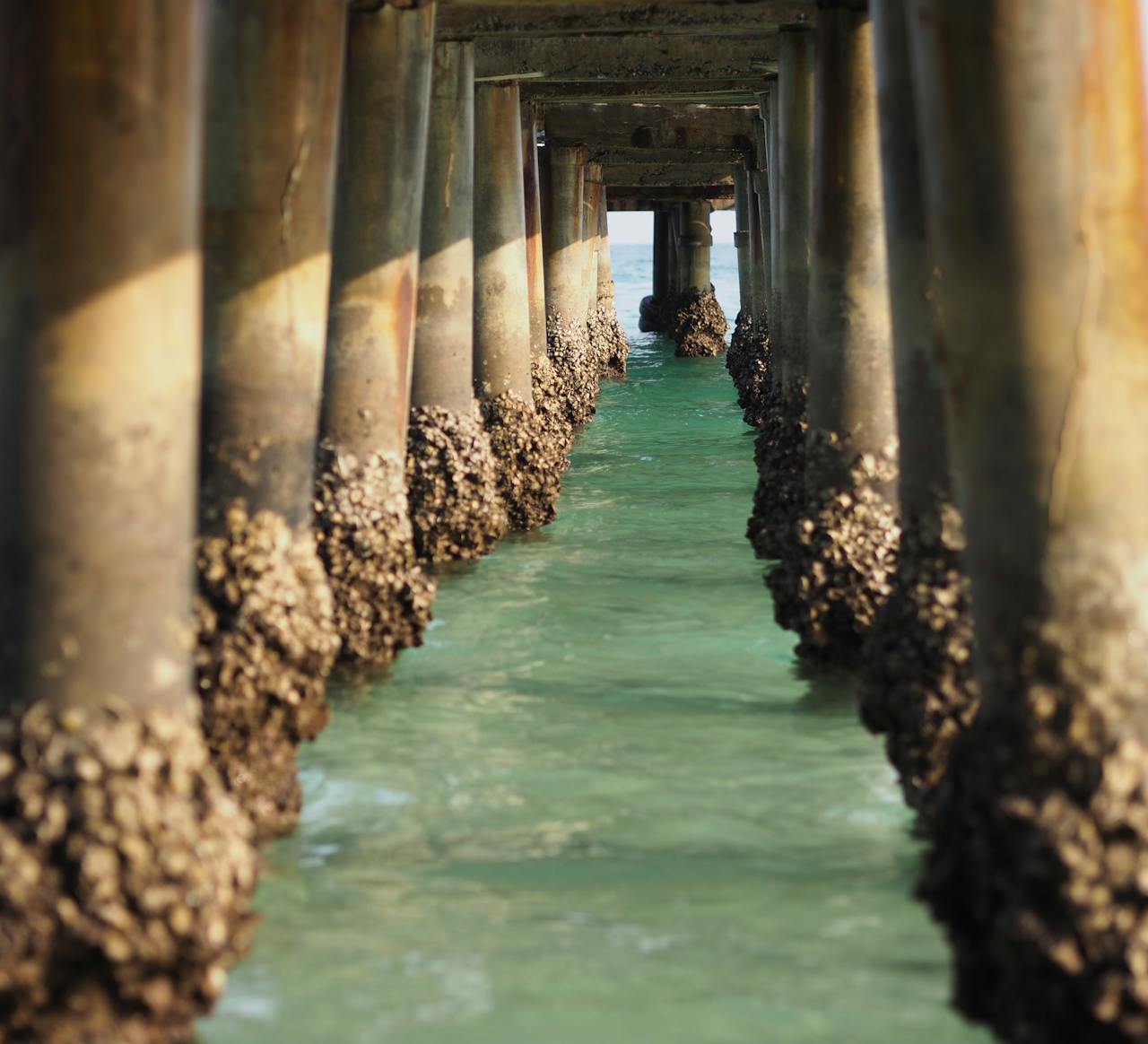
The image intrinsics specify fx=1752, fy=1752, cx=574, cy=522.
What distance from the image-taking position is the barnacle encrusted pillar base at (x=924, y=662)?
6.22 meters

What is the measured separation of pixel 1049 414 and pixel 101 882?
2638 mm

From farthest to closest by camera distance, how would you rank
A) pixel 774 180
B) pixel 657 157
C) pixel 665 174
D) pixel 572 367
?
pixel 665 174 < pixel 657 157 < pixel 572 367 < pixel 774 180

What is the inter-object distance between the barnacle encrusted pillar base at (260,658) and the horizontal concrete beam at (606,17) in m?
A: 6.26

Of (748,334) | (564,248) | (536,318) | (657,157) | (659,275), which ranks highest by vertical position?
(657,157)

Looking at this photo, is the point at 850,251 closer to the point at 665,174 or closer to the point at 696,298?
the point at 665,174

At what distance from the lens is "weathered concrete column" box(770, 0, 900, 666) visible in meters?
8.95

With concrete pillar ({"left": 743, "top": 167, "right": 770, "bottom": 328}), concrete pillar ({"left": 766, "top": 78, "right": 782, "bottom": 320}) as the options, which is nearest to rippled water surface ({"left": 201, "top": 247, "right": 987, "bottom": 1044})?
concrete pillar ({"left": 766, "top": 78, "right": 782, "bottom": 320})

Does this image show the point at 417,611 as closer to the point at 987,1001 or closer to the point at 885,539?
the point at 885,539

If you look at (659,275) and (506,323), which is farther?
(659,275)

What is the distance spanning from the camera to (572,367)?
22016 millimetres

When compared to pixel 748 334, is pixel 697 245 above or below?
above

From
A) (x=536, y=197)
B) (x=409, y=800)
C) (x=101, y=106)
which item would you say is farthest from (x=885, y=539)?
(x=536, y=197)

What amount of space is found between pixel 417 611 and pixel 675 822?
277cm

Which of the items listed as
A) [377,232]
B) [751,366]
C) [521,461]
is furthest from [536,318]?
[377,232]
